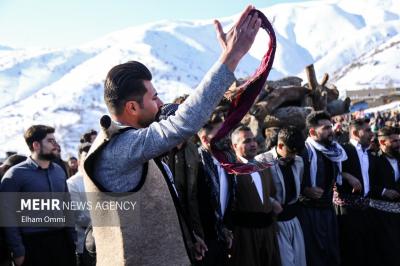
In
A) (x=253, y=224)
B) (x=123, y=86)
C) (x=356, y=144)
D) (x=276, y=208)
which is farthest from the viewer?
(x=356, y=144)

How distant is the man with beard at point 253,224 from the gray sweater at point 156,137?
2823 mm

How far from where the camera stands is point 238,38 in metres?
1.96

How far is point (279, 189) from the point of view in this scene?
17.5ft

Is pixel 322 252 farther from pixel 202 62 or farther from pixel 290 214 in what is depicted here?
pixel 202 62

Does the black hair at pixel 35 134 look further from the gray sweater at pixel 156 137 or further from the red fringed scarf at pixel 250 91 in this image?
the red fringed scarf at pixel 250 91

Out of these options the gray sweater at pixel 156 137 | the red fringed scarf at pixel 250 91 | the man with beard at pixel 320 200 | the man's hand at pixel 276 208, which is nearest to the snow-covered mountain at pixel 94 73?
the man with beard at pixel 320 200

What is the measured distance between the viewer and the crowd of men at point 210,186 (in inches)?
80.9

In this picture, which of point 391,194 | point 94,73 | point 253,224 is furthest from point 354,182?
point 94,73

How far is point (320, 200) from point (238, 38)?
4.32 meters

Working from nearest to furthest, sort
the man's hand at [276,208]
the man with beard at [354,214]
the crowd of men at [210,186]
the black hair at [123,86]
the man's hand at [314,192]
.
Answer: the crowd of men at [210,186] < the black hair at [123,86] < the man's hand at [276,208] < the man's hand at [314,192] < the man with beard at [354,214]

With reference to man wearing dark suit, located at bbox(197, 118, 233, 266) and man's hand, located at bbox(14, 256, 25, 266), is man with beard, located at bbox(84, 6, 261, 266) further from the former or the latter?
man's hand, located at bbox(14, 256, 25, 266)

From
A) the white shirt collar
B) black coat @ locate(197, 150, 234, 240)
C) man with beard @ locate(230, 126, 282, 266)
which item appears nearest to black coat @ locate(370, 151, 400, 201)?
the white shirt collar

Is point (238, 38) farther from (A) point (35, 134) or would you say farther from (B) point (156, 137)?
(A) point (35, 134)

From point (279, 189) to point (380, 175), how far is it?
187 centimetres
